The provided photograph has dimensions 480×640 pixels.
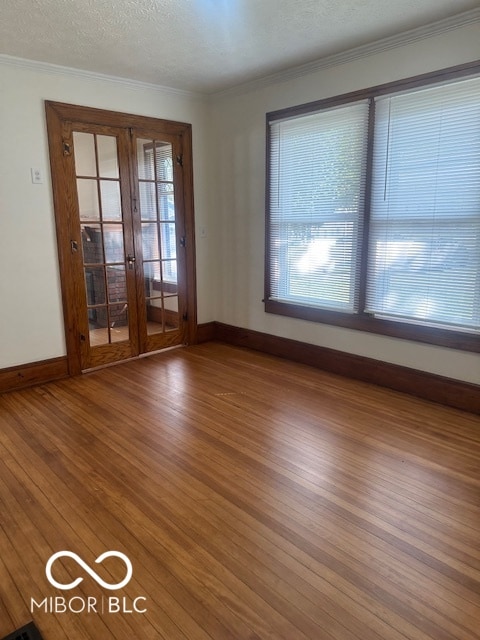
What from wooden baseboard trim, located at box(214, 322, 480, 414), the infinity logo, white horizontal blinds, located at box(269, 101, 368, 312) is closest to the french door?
wooden baseboard trim, located at box(214, 322, 480, 414)

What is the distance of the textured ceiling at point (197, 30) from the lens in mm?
2600

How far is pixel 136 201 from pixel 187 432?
8.00 ft

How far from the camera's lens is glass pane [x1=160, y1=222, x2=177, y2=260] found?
4.51 metres

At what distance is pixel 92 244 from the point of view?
3971 millimetres

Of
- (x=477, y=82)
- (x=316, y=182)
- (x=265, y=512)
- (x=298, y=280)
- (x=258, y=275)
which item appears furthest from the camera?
(x=258, y=275)

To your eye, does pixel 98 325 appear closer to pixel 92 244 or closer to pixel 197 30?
pixel 92 244

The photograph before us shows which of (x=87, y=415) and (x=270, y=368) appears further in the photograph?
(x=270, y=368)

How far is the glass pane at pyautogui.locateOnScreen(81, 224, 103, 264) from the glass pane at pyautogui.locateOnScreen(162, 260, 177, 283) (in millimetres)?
743

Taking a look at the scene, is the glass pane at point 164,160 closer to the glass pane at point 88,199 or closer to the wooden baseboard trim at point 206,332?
the glass pane at point 88,199

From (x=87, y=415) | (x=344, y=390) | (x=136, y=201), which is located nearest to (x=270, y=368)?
(x=344, y=390)

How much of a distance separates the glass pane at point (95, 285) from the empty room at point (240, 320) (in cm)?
3

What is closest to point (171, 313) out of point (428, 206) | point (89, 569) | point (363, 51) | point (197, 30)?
point (197, 30)

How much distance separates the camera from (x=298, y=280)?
→ 4098mm

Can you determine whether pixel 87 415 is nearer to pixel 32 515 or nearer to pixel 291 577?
pixel 32 515
